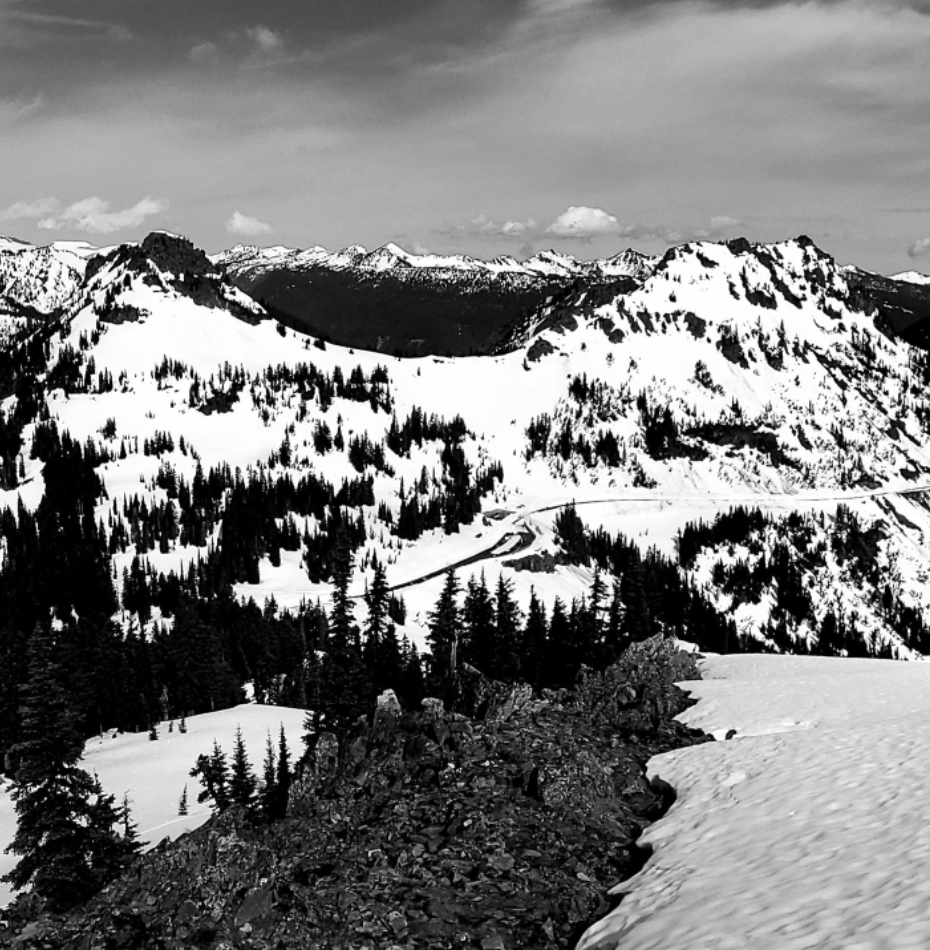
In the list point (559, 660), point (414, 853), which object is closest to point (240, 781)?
point (559, 660)

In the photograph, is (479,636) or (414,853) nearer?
(414,853)

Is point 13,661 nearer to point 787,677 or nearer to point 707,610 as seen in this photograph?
point 787,677

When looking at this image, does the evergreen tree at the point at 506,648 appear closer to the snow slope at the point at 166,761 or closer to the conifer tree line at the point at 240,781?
the snow slope at the point at 166,761

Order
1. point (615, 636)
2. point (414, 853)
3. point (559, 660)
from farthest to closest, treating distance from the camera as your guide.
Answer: point (615, 636) < point (559, 660) < point (414, 853)

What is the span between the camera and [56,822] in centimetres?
3306

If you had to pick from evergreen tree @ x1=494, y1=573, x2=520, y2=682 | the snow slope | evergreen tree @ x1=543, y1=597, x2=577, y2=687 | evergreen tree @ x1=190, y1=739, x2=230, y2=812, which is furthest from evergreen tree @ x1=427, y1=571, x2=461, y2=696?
evergreen tree @ x1=190, y1=739, x2=230, y2=812

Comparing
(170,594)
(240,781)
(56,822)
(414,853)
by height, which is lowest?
(240,781)

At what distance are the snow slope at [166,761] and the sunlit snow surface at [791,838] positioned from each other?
40.5 metres

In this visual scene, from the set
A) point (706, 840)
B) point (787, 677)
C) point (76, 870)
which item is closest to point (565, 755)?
point (706, 840)

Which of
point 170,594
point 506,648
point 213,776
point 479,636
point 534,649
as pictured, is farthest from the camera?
point 170,594

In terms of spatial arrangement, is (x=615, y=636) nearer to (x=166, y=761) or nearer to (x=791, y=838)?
(x=166, y=761)

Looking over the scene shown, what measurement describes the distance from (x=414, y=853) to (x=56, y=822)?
23.7 m

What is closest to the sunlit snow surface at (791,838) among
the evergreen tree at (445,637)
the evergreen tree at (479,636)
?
the evergreen tree at (479,636)

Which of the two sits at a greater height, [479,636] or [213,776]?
[479,636]
